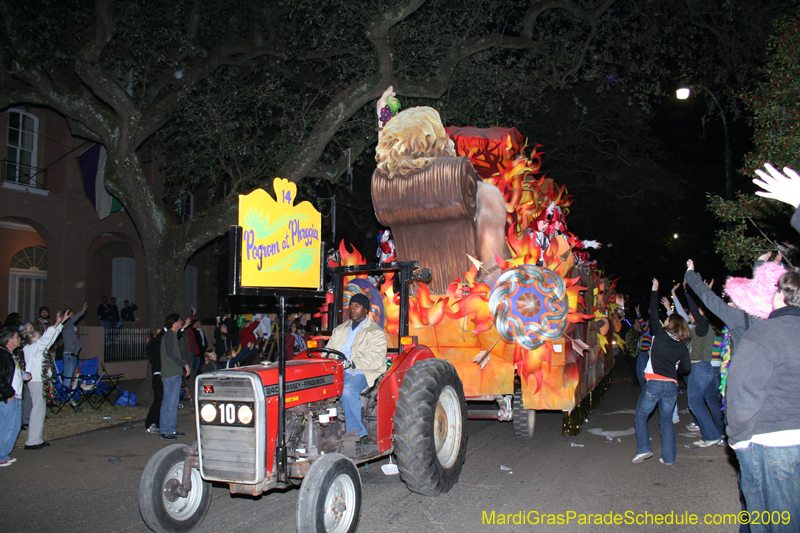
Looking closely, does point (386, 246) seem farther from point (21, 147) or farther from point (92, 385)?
point (21, 147)

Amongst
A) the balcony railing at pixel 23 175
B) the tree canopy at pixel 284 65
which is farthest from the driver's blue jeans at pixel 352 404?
the balcony railing at pixel 23 175

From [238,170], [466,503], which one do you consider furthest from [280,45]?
[466,503]

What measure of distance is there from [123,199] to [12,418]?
18.6 ft

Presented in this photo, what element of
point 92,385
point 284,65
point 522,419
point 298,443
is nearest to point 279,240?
point 298,443

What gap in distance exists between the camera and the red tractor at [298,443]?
418 centimetres

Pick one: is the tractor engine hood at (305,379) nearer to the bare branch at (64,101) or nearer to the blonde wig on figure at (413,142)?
the blonde wig on figure at (413,142)

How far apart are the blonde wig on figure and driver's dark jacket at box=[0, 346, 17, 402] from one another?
5055 millimetres

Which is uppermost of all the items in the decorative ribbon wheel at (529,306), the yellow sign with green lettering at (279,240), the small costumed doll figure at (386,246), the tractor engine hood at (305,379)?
the small costumed doll figure at (386,246)

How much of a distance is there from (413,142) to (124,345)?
11.2m

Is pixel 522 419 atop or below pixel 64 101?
below

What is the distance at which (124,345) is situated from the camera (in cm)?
1528

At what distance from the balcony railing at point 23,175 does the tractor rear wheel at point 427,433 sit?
15.7 meters

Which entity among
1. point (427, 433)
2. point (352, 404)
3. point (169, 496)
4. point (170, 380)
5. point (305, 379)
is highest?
point (305, 379)

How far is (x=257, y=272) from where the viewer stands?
13.3 feet
